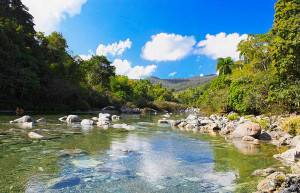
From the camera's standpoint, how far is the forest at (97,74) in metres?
14.0

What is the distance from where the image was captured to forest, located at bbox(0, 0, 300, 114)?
1398 centimetres

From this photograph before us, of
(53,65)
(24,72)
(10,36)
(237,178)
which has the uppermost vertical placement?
(10,36)

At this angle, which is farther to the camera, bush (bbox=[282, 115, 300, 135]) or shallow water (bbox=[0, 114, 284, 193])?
bush (bbox=[282, 115, 300, 135])

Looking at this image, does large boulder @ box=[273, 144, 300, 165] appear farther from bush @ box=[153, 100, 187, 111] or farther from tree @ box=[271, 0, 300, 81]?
bush @ box=[153, 100, 187, 111]

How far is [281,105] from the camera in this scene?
1705cm

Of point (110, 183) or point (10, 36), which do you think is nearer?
point (110, 183)

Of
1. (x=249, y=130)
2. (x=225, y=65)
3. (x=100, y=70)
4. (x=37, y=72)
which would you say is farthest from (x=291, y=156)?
(x=100, y=70)

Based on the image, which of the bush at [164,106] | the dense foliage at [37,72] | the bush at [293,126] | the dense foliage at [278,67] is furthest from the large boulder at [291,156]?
the bush at [164,106]

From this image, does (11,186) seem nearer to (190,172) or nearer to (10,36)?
(190,172)

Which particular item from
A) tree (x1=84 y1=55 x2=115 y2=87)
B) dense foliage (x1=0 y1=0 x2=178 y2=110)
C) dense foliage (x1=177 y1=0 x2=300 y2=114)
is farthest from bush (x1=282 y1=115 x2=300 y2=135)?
tree (x1=84 y1=55 x2=115 y2=87)

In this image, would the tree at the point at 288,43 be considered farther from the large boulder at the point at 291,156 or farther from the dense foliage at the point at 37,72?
the dense foliage at the point at 37,72

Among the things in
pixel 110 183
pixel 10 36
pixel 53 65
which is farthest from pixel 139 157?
pixel 53 65

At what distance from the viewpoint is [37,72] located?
2786cm

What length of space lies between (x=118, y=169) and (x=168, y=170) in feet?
3.90
